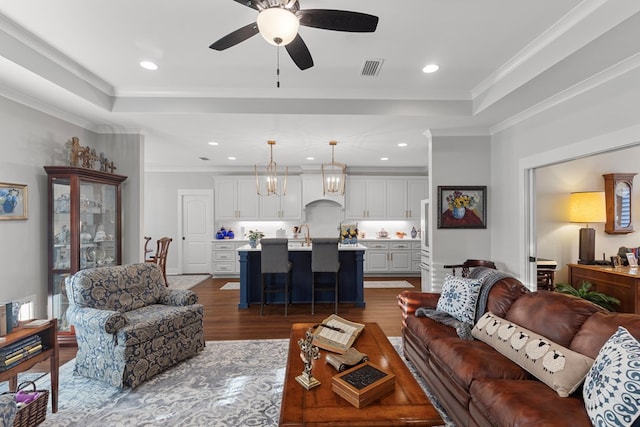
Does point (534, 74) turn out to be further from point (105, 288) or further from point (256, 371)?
point (105, 288)

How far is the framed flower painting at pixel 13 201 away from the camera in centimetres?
275

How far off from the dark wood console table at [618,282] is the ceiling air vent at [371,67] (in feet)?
12.0

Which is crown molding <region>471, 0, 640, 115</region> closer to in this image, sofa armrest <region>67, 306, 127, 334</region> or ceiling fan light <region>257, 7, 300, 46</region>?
ceiling fan light <region>257, 7, 300, 46</region>

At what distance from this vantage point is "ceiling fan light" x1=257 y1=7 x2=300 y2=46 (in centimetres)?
149

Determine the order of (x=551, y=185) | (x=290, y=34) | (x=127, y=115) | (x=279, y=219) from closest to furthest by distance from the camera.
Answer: (x=290, y=34)
(x=127, y=115)
(x=551, y=185)
(x=279, y=219)

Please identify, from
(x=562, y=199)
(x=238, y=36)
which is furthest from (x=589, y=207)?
(x=238, y=36)

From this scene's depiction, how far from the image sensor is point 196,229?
7.27 meters

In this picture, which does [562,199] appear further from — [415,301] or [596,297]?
[415,301]

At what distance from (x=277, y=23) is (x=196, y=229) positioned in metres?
6.56

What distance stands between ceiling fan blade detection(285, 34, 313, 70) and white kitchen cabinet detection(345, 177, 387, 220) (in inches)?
208

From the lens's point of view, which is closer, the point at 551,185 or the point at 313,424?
the point at 313,424

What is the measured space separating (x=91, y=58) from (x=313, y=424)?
3.38 metres

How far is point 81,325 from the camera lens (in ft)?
8.29

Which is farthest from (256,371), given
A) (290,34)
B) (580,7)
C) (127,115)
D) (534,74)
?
(580,7)
